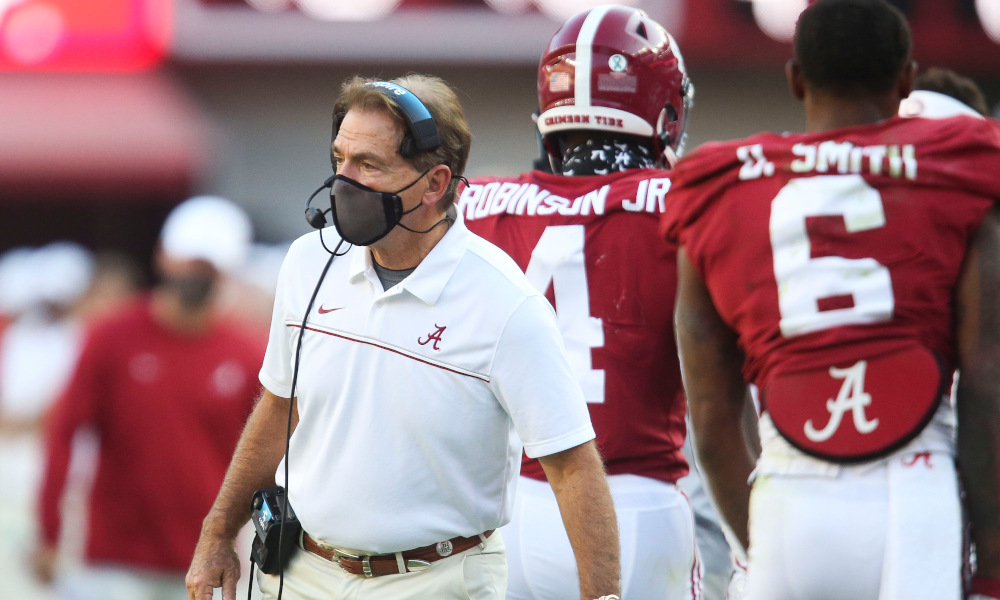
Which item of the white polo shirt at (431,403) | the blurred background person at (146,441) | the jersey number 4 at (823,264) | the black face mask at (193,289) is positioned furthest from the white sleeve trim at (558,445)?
the black face mask at (193,289)

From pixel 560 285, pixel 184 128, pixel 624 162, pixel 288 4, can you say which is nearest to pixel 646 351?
pixel 560 285

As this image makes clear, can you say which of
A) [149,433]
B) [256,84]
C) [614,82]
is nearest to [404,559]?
[614,82]

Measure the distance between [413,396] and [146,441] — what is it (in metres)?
4.09

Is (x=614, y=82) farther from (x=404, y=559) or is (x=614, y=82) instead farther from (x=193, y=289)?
(x=193, y=289)

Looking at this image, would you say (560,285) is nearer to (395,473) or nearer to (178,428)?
(395,473)

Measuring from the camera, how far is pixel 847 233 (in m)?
2.72

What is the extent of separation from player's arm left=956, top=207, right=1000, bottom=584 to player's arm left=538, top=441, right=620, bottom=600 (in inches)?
30.7

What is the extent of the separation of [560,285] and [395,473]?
902 mm

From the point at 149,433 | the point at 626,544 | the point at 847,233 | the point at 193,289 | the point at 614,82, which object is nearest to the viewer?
the point at 847,233

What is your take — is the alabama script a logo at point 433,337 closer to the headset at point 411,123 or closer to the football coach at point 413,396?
the football coach at point 413,396

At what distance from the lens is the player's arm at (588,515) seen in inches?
114

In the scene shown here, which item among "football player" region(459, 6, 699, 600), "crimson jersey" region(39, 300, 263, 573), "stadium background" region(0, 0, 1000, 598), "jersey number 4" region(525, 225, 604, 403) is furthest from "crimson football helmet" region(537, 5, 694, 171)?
"stadium background" region(0, 0, 1000, 598)

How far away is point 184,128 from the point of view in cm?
1519

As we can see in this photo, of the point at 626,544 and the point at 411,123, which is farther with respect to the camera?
the point at 626,544
